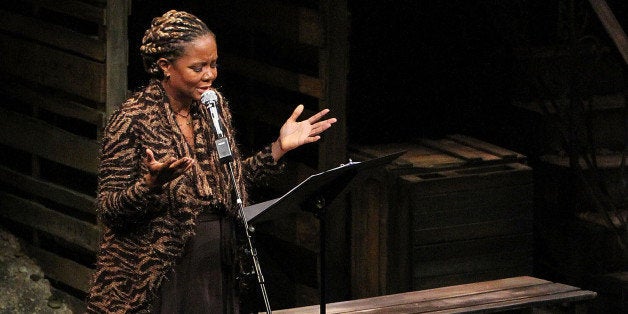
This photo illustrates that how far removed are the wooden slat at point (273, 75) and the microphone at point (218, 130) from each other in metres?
3.22

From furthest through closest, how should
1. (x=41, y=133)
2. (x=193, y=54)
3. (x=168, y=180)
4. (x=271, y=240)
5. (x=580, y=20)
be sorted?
(x=580, y=20)
(x=271, y=240)
(x=41, y=133)
(x=193, y=54)
(x=168, y=180)

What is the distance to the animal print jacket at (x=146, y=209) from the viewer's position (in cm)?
473

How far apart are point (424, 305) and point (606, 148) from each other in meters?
3.06

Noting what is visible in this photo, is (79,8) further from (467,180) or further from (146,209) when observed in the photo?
(146,209)

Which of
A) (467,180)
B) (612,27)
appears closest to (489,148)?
(467,180)

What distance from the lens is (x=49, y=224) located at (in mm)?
8078

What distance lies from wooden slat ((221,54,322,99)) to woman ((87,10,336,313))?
2.89m

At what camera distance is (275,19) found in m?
8.05

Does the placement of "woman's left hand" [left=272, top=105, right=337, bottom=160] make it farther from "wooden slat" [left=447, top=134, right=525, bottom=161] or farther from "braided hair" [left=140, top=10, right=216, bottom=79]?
"wooden slat" [left=447, top=134, right=525, bottom=161]

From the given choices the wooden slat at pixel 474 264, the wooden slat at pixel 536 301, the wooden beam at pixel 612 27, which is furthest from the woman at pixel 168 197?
the wooden beam at pixel 612 27

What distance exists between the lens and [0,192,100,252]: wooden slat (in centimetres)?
769

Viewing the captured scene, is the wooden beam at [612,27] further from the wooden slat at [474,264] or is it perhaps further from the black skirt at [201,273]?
the black skirt at [201,273]

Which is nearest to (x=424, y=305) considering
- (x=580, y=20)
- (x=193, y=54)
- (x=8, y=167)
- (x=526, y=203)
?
(x=526, y=203)

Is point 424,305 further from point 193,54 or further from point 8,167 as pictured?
point 8,167
